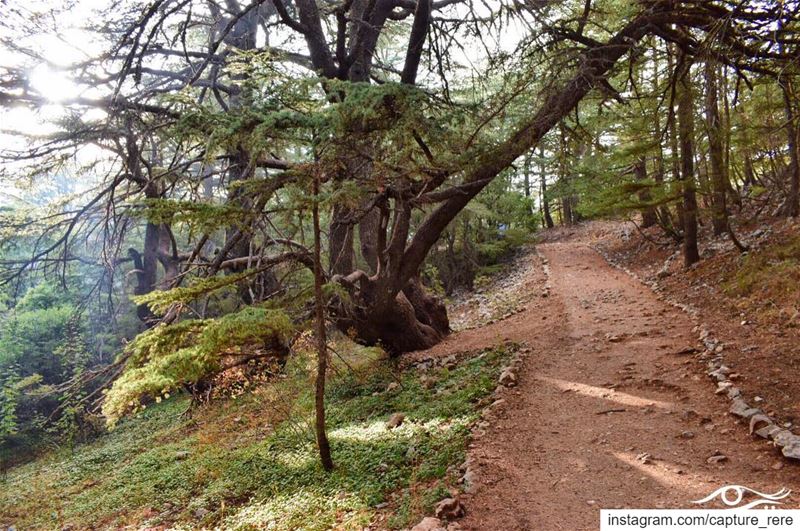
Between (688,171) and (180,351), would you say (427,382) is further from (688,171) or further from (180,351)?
(688,171)

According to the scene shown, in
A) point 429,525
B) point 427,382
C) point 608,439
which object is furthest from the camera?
point 427,382

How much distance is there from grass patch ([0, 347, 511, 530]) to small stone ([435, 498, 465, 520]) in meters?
0.16

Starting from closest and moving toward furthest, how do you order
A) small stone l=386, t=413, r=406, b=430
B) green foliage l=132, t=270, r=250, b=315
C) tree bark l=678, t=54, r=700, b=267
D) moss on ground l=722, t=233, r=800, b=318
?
green foliage l=132, t=270, r=250, b=315 → small stone l=386, t=413, r=406, b=430 → moss on ground l=722, t=233, r=800, b=318 → tree bark l=678, t=54, r=700, b=267

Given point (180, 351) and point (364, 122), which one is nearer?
point (180, 351)

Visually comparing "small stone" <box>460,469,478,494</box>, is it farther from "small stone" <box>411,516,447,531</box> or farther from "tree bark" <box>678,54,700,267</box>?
"tree bark" <box>678,54,700,267</box>

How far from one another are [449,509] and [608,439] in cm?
188

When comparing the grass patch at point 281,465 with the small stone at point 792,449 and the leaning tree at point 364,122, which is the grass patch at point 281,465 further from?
the small stone at point 792,449

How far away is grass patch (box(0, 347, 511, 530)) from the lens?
13.8 ft

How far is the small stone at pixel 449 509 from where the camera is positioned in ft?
11.3

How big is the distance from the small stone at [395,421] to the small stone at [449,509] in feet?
6.58

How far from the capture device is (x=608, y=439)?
4.39 m

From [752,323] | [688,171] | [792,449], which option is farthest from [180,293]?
[688,171]

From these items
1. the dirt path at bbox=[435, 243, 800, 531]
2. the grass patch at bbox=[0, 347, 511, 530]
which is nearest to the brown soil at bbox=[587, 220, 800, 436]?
the dirt path at bbox=[435, 243, 800, 531]

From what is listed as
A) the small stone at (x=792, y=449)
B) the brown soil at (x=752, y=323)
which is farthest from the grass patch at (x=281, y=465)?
the brown soil at (x=752, y=323)
